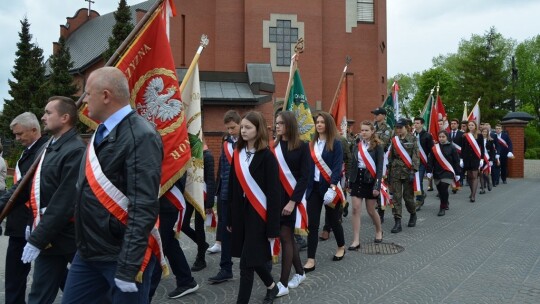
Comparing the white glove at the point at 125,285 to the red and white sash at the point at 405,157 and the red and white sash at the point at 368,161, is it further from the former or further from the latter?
the red and white sash at the point at 405,157

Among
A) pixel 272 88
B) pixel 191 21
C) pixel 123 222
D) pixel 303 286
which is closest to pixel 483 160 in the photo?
pixel 272 88

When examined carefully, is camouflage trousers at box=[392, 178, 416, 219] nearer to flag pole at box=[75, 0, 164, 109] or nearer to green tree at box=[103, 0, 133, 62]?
flag pole at box=[75, 0, 164, 109]

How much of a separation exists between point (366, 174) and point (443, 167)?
4175 millimetres

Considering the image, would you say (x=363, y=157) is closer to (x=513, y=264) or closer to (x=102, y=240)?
(x=513, y=264)

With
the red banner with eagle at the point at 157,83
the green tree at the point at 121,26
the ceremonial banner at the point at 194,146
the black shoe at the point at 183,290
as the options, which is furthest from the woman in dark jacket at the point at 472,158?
the green tree at the point at 121,26

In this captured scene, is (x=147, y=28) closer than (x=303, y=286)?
Yes

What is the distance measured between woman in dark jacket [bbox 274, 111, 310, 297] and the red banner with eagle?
119cm

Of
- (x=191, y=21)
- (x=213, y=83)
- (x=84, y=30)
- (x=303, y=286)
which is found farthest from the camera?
(x=84, y=30)

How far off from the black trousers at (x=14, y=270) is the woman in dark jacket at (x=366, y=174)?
492 cm

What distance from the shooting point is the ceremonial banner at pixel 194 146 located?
20.1 feet

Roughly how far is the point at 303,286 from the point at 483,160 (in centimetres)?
1179

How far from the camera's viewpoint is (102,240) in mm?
3045

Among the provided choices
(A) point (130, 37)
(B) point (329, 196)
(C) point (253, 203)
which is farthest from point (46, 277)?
(B) point (329, 196)

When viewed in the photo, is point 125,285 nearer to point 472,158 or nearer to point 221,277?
point 221,277
